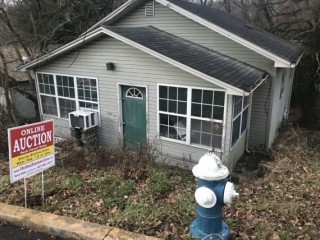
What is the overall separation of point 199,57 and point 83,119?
4231mm

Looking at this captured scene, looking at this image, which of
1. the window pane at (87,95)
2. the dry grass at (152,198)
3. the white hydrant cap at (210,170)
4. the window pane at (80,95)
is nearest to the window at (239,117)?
the dry grass at (152,198)

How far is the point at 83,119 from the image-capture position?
9.77m

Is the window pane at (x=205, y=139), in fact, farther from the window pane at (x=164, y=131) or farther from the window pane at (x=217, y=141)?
the window pane at (x=164, y=131)

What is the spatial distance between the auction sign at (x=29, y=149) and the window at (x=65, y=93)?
5500mm

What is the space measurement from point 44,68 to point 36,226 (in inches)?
319

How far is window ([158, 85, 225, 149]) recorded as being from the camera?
820 cm

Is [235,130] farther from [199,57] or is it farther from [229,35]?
[229,35]

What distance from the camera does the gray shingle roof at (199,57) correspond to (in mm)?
7938

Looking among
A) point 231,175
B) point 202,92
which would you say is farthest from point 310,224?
point 202,92

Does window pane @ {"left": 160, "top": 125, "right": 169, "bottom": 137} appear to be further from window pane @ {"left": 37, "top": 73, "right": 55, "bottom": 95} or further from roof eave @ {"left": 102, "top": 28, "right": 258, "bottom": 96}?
window pane @ {"left": 37, "top": 73, "right": 55, "bottom": 95}

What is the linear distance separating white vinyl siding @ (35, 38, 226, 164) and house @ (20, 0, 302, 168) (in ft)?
0.10

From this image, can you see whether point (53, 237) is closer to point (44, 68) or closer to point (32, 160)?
point (32, 160)

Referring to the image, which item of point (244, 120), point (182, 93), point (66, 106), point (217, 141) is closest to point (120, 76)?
point (182, 93)

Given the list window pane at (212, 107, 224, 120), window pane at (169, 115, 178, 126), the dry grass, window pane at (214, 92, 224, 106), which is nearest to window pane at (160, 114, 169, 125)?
window pane at (169, 115, 178, 126)
